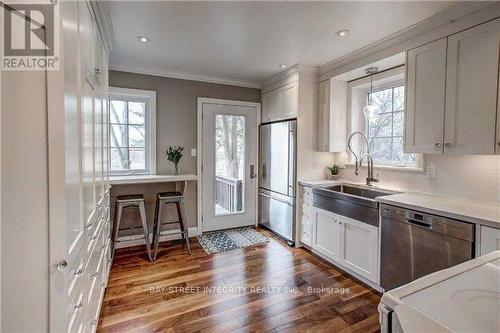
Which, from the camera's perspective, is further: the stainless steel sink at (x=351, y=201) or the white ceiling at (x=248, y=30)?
the stainless steel sink at (x=351, y=201)

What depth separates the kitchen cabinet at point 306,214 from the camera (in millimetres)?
3254

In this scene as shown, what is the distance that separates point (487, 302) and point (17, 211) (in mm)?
1465

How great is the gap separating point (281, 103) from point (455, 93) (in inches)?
81.1

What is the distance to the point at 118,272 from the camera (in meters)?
2.75

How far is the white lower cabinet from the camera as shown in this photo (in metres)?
2.44

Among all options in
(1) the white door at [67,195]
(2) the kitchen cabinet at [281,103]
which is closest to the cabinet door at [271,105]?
(2) the kitchen cabinet at [281,103]

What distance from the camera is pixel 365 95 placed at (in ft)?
11.0

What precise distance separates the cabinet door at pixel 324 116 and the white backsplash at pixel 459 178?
2.90 feet

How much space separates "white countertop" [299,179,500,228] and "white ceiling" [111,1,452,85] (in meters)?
1.50

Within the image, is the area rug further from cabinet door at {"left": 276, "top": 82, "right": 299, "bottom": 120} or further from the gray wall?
cabinet door at {"left": 276, "top": 82, "right": 299, "bottom": 120}

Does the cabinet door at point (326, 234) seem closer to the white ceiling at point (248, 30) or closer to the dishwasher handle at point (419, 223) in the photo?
the dishwasher handle at point (419, 223)

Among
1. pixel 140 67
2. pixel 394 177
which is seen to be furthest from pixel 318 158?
pixel 140 67

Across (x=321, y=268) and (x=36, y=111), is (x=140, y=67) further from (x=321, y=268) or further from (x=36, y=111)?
(x=321, y=268)

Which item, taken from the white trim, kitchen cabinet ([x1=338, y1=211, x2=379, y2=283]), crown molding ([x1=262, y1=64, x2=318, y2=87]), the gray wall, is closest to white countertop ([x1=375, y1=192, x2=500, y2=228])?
kitchen cabinet ([x1=338, y1=211, x2=379, y2=283])
